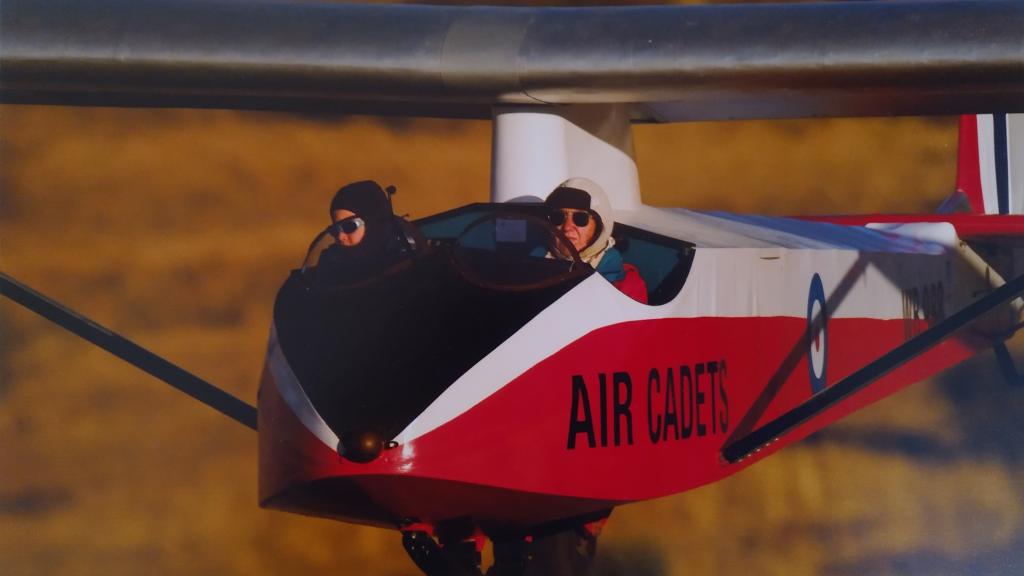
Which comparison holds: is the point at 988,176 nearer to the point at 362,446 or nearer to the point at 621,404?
the point at 621,404

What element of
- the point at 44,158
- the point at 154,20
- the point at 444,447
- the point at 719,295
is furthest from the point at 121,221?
the point at 444,447

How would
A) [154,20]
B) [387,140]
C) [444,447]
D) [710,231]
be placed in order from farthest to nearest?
[387,140] < [154,20] < [710,231] < [444,447]

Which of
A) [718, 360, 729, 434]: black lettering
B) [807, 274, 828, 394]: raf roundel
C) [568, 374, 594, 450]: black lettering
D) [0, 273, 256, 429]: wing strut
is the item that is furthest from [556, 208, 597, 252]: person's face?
[807, 274, 828, 394]: raf roundel

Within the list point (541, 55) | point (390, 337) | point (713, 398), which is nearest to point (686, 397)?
point (713, 398)

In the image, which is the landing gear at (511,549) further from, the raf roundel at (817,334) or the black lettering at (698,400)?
the raf roundel at (817,334)

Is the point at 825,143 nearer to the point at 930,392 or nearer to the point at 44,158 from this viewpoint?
the point at 930,392

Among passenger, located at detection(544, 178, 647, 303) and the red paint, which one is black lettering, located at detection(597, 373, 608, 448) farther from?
passenger, located at detection(544, 178, 647, 303)
